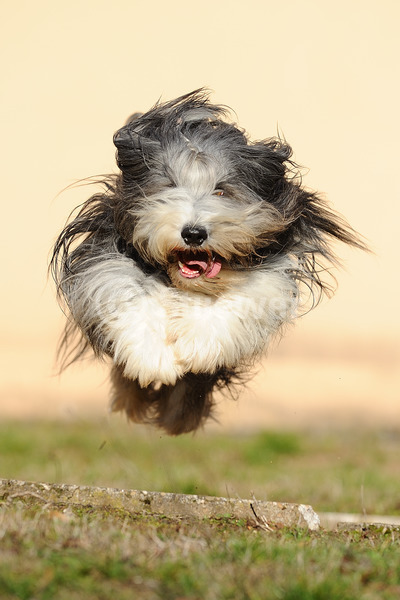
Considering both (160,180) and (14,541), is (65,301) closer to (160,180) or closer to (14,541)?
(160,180)

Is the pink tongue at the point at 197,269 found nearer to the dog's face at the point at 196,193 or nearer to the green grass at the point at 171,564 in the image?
the dog's face at the point at 196,193

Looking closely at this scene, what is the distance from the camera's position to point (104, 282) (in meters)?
3.77

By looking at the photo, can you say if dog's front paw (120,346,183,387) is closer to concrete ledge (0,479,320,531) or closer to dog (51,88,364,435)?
dog (51,88,364,435)

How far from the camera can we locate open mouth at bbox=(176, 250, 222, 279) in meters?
3.65

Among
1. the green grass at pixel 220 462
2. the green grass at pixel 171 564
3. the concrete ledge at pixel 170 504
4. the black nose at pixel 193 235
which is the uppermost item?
the black nose at pixel 193 235

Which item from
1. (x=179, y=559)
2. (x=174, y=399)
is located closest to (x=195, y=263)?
(x=174, y=399)

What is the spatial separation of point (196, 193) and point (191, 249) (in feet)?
1.03

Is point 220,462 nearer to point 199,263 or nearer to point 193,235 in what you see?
point 199,263

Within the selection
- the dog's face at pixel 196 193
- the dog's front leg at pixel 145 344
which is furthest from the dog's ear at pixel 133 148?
the dog's front leg at pixel 145 344

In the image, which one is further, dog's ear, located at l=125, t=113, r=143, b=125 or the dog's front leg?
dog's ear, located at l=125, t=113, r=143, b=125

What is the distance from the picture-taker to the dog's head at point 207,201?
11.8 feet

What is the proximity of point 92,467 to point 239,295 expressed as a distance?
3.27 m

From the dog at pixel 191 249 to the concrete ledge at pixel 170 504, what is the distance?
63cm

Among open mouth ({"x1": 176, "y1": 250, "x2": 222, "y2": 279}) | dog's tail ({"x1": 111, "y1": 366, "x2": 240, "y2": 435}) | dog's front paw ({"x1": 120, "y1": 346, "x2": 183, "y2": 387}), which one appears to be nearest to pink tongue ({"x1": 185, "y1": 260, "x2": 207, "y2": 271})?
open mouth ({"x1": 176, "y1": 250, "x2": 222, "y2": 279})
